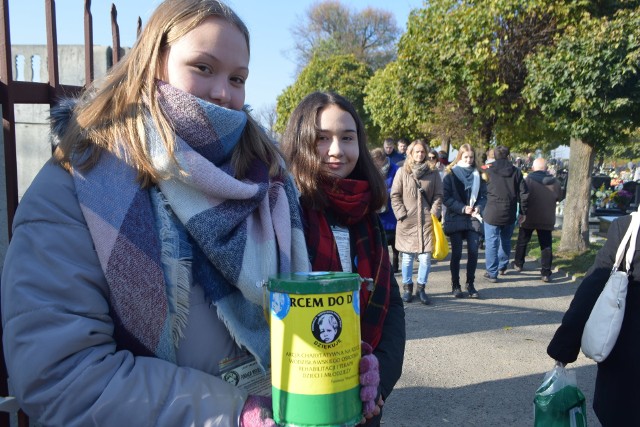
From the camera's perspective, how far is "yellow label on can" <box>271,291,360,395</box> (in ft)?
3.83

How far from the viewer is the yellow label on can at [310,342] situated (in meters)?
1.17

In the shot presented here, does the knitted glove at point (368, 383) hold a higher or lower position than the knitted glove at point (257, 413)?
higher

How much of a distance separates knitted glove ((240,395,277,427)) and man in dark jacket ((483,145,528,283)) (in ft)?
24.9

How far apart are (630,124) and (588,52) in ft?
4.67

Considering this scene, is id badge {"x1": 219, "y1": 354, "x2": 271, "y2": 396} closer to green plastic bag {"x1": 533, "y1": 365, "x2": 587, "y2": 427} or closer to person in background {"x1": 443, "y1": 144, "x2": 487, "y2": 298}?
green plastic bag {"x1": 533, "y1": 365, "x2": 587, "y2": 427}

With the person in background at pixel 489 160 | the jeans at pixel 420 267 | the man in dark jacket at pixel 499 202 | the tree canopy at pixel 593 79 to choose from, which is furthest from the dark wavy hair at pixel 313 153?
the tree canopy at pixel 593 79

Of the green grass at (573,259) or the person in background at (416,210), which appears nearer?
the person in background at (416,210)

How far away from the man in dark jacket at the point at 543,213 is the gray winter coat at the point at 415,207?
7.48 ft

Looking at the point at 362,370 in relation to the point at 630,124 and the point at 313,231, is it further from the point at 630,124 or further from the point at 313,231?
the point at 630,124

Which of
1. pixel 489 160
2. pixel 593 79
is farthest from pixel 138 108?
pixel 489 160

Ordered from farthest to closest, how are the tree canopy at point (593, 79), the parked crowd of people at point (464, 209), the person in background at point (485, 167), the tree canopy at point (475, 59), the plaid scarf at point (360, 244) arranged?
1. the tree canopy at point (475, 59)
2. the person in background at point (485, 167)
3. the tree canopy at point (593, 79)
4. the parked crowd of people at point (464, 209)
5. the plaid scarf at point (360, 244)

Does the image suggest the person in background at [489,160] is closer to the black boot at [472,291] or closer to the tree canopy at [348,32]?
the black boot at [472,291]

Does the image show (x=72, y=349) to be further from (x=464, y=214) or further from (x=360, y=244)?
(x=464, y=214)

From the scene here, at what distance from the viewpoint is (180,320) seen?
1261 mm
